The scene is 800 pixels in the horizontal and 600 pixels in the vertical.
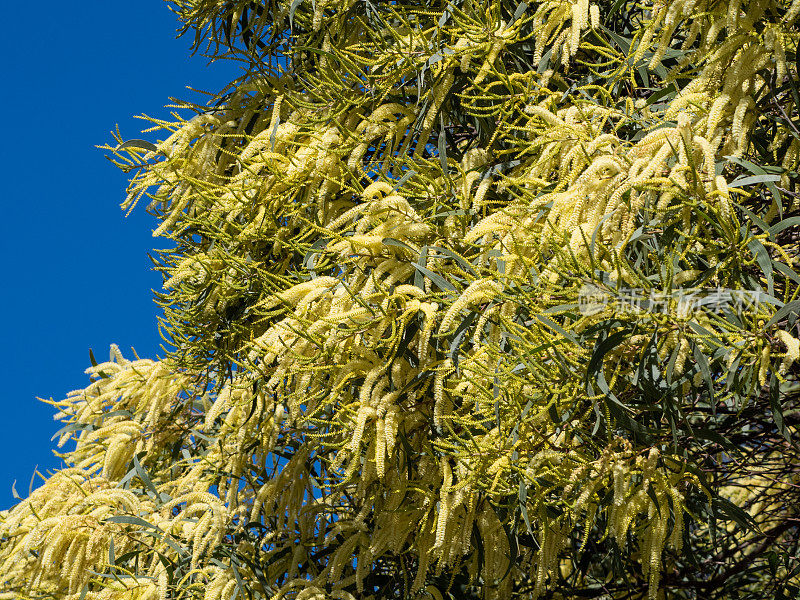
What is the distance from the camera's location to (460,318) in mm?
2783

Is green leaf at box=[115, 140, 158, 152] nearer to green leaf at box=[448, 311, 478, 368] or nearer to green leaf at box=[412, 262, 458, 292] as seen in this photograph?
green leaf at box=[412, 262, 458, 292]

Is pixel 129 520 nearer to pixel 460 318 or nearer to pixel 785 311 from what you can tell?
pixel 460 318

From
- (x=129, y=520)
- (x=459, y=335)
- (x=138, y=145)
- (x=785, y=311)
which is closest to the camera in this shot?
(x=785, y=311)

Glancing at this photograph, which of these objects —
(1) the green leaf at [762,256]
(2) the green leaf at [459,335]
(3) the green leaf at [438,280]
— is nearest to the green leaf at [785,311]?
(1) the green leaf at [762,256]

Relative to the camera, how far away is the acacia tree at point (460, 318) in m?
2.38

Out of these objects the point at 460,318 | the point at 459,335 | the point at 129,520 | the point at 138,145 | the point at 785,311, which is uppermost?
the point at 138,145

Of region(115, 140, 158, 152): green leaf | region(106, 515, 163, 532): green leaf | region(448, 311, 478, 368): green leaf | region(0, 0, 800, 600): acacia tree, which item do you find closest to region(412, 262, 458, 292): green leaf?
region(0, 0, 800, 600): acacia tree

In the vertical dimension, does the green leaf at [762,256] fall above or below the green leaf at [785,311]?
above

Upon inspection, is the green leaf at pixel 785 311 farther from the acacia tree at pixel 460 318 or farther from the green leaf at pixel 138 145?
the green leaf at pixel 138 145

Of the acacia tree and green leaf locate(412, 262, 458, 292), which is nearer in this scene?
the acacia tree

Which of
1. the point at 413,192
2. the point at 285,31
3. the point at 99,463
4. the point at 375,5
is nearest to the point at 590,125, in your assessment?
the point at 413,192

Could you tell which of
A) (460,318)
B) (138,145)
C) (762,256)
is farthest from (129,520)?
(762,256)

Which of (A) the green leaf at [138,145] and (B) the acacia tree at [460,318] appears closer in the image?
(B) the acacia tree at [460,318]

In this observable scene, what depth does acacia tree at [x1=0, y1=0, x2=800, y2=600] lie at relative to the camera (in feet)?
7.82
